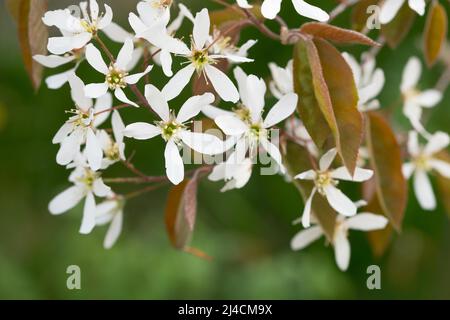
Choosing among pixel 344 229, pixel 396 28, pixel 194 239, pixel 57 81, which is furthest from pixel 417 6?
pixel 194 239

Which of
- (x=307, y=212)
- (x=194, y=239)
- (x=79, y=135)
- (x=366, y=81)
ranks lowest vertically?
(x=307, y=212)

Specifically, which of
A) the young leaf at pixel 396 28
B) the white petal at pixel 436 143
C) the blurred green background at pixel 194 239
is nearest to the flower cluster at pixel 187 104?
the young leaf at pixel 396 28

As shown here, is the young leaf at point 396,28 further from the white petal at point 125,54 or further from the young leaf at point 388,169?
the white petal at point 125,54

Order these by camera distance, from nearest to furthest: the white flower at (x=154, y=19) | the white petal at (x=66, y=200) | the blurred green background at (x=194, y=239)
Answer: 1. the white flower at (x=154, y=19)
2. the white petal at (x=66, y=200)
3. the blurred green background at (x=194, y=239)

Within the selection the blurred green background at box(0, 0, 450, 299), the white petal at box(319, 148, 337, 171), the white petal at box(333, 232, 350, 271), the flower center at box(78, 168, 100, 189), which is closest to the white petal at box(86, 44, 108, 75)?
the flower center at box(78, 168, 100, 189)

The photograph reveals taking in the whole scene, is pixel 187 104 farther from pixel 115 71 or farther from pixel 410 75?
pixel 410 75

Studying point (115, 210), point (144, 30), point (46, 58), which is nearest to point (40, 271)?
point (115, 210)
